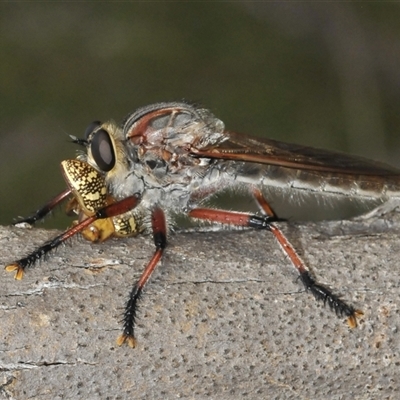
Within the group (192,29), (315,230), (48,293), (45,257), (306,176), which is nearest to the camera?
(48,293)

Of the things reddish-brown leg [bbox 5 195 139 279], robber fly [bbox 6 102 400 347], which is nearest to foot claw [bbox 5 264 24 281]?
reddish-brown leg [bbox 5 195 139 279]

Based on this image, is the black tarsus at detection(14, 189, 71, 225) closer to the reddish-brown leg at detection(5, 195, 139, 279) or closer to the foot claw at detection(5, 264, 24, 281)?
the reddish-brown leg at detection(5, 195, 139, 279)

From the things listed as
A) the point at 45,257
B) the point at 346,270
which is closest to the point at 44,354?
the point at 45,257

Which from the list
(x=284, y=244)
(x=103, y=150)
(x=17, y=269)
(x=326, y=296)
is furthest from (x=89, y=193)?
(x=326, y=296)

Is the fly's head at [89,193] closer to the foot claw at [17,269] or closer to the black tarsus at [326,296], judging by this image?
the foot claw at [17,269]

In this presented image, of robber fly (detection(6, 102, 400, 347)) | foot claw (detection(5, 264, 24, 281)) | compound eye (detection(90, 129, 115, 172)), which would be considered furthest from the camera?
compound eye (detection(90, 129, 115, 172))

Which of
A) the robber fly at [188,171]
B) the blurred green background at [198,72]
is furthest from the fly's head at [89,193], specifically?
the blurred green background at [198,72]

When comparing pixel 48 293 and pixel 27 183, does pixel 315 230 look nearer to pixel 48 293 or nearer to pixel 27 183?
pixel 48 293

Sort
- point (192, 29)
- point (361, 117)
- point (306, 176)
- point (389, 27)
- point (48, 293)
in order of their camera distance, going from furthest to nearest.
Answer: point (192, 29) < point (389, 27) < point (361, 117) < point (306, 176) < point (48, 293)
